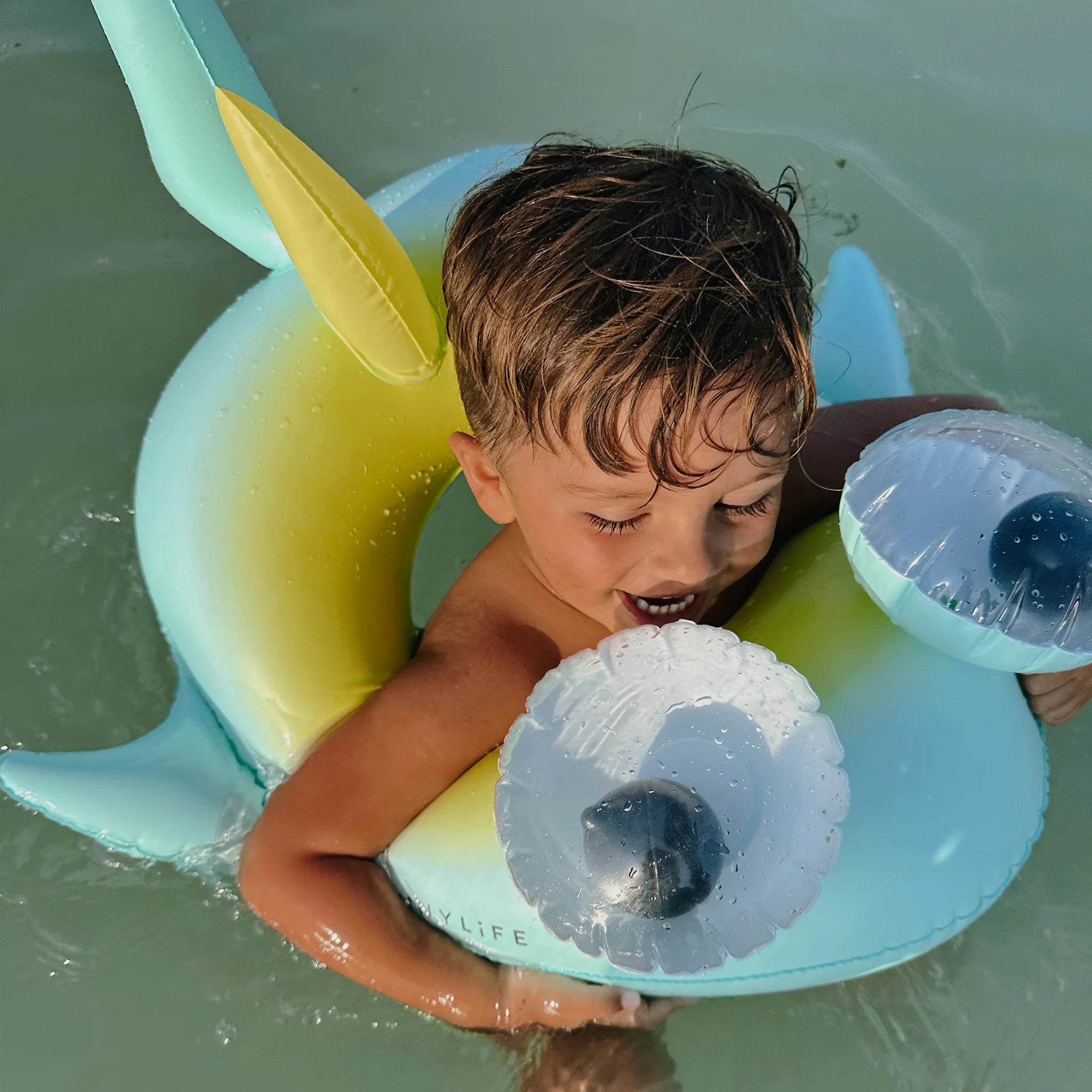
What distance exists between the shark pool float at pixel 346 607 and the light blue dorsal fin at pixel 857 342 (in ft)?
0.14

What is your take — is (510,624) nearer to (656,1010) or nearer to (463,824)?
(463,824)

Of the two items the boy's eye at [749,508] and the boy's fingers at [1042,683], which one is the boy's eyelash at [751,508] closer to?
the boy's eye at [749,508]

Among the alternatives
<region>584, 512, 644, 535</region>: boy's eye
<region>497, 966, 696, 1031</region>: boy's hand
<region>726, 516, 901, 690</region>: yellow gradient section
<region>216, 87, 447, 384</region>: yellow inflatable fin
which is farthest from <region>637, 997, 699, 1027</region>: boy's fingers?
<region>216, 87, 447, 384</region>: yellow inflatable fin

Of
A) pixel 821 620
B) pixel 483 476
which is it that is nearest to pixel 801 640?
pixel 821 620

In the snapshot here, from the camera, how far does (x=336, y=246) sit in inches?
42.7

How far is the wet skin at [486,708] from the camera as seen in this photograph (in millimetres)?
978

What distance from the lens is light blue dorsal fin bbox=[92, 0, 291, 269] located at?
1222mm

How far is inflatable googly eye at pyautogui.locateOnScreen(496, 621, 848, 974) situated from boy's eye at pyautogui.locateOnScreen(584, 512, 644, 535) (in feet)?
0.47

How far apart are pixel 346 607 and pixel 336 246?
1.21ft

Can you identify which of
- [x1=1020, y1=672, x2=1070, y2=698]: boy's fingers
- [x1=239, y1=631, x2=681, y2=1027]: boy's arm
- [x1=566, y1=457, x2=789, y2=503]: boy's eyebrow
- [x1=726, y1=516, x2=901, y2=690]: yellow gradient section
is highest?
[x1=566, y1=457, x2=789, y2=503]: boy's eyebrow

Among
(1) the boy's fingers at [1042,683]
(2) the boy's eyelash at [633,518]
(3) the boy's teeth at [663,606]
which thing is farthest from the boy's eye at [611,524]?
(1) the boy's fingers at [1042,683]

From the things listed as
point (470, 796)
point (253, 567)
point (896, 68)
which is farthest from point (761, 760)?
point (896, 68)

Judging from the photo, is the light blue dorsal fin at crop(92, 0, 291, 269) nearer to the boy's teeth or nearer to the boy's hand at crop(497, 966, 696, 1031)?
the boy's teeth

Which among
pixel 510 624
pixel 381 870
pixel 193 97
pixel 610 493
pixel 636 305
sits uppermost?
pixel 193 97
